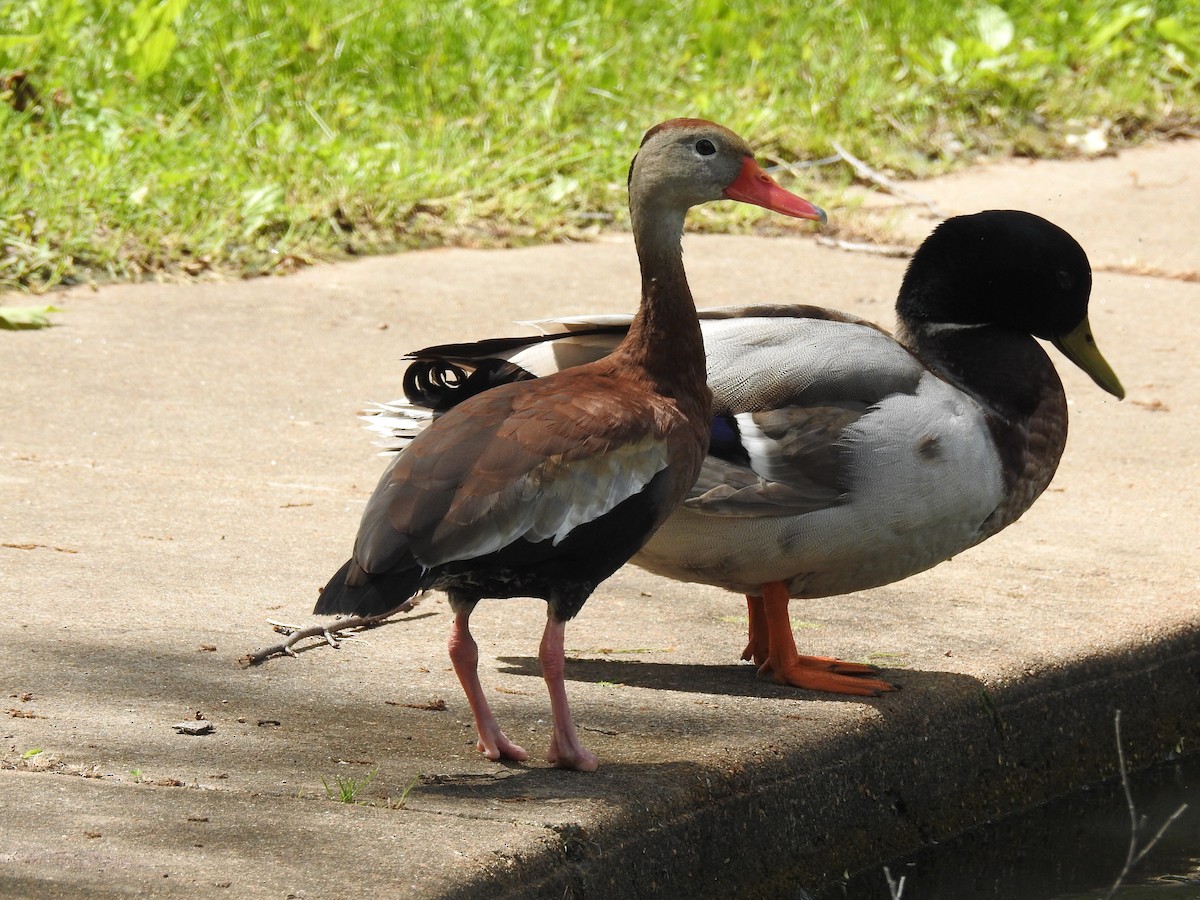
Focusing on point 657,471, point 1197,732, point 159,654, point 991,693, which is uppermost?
point 657,471

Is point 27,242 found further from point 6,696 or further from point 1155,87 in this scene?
point 1155,87

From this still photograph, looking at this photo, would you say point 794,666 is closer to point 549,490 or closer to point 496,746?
point 496,746

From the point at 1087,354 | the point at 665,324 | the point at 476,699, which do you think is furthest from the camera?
the point at 1087,354

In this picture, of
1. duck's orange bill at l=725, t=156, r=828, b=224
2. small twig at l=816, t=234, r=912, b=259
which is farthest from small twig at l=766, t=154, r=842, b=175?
duck's orange bill at l=725, t=156, r=828, b=224

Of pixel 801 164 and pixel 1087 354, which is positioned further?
pixel 801 164

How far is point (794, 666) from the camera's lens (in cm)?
361

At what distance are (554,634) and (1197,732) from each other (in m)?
1.85

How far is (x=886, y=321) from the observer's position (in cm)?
677

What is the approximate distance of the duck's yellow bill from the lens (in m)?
4.30

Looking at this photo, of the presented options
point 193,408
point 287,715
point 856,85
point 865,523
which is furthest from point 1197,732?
point 856,85

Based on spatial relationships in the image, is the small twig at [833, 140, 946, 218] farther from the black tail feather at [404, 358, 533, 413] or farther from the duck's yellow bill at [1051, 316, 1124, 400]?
the black tail feather at [404, 358, 533, 413]

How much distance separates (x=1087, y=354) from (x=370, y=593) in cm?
233

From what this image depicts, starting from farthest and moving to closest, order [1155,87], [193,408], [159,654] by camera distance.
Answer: [1155,87], [193,408], [159,654]

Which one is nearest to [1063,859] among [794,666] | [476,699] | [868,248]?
[794,666]
